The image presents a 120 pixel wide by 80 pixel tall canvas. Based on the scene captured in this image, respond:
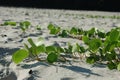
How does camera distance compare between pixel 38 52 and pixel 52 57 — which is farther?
pixel 38 52

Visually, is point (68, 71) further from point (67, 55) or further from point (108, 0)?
point (108, 0)

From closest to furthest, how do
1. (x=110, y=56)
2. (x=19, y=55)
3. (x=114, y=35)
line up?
1. (x=19, y=55)
2. (x=110, y=56)
3. (x=114, y=35)

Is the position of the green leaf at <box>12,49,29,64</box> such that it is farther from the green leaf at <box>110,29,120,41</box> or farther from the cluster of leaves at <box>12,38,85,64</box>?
the green leaf at <box>110,29,120,41</box>

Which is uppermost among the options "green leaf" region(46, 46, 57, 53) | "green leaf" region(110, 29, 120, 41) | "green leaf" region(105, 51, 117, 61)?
"green leaf" region(110, 29, 120, 41)

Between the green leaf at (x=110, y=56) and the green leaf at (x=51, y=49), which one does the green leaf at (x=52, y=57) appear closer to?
the green leaf at (x=51, y=49)

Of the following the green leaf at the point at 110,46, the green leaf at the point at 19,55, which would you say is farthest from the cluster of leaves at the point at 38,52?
the green leaf at the point at 110,46

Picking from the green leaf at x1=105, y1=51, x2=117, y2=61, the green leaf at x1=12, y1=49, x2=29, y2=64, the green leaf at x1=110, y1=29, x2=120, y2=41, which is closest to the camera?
the green leaf at x1=12, y1=49, x2=29, y2=64

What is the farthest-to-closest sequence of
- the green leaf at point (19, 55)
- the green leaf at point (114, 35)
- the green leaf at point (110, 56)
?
the green leaf at point (114, 35) < the green leaf at point (110, 56) < the green leaf at point (19, 55)

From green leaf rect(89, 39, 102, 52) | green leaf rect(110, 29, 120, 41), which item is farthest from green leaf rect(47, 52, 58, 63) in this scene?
green leaf rect(110, 29, 120, 41)

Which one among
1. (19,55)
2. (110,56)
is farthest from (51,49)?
(110,56)

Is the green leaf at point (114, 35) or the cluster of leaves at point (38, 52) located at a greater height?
the green leaf at point (114, 35)

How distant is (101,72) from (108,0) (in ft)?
64.3

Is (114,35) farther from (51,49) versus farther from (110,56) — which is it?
(51,49)

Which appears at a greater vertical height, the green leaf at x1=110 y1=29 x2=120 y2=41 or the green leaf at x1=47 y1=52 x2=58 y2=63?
the green leaf at x1=110 y1=29 x2=120 y2=41
